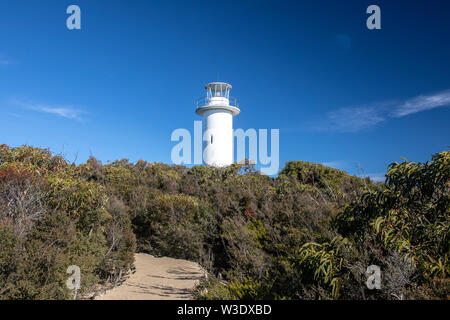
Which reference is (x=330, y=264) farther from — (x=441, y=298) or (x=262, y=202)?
(x=262, y=202)

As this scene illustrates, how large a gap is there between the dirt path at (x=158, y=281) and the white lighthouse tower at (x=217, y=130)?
12906mm

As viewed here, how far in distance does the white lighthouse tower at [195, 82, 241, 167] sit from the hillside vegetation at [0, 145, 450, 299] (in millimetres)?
7924

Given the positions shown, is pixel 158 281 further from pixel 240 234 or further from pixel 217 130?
pixel 217 130

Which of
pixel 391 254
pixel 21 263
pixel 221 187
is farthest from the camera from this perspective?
pixel 221 187

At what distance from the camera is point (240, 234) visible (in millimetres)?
8391

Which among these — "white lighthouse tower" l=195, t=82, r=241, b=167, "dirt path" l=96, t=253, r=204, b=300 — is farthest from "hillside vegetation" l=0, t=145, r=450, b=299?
"white lighthouse tower" l=195, t=82, r=241, b=167

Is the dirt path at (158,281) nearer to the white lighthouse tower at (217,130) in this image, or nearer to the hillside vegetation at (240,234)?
the hillside vegetation at (240,234)

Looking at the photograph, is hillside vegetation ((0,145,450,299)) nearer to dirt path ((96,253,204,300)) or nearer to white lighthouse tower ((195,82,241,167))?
dirt path ((96,253,204,300))

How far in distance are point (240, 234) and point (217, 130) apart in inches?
646

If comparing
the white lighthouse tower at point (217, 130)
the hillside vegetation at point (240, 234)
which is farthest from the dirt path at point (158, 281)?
the white lighthouse tower at point (217, 130)

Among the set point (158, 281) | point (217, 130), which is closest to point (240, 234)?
point (158, 281)

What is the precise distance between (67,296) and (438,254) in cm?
653
